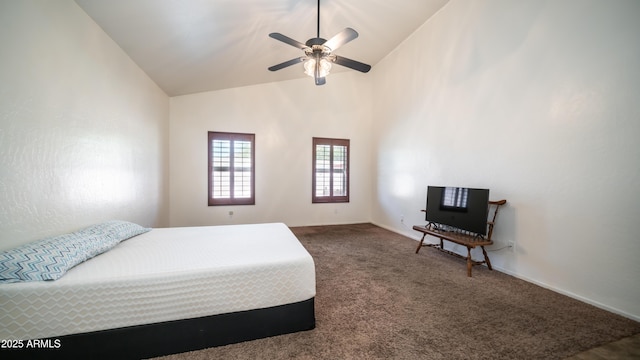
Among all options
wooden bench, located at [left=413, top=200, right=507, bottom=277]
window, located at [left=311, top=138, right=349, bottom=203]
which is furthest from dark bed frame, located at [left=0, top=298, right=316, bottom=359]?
window, located at [left=311, top=138, right=349, bottom=203]

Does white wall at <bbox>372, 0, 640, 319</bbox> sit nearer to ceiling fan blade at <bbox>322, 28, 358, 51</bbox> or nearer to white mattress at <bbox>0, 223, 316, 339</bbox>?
ceiling fan blade at <bbox>322, 28, 358, 51</bbox>

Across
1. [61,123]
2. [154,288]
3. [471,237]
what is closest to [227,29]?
[61,123]

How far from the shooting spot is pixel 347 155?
241 inches

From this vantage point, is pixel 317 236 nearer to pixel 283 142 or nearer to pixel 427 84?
pixel 283 142

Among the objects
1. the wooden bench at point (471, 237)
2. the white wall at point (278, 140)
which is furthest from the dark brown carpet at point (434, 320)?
the white wall at point (278, 140)

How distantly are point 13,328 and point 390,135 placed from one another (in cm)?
563

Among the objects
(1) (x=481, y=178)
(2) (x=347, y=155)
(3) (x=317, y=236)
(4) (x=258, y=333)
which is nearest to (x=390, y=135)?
(2) (x=347, y=155)

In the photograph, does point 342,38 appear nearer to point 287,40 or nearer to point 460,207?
point 287,40

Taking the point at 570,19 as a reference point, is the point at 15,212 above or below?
below

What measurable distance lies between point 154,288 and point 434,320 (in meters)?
2.15

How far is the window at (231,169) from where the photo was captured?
17.1 ft

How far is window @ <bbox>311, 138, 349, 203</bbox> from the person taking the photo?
5.88 meters

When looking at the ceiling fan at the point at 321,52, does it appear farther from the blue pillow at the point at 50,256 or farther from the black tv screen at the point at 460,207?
the blue pillow at the point at 50,256

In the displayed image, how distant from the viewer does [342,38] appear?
8.00ft
